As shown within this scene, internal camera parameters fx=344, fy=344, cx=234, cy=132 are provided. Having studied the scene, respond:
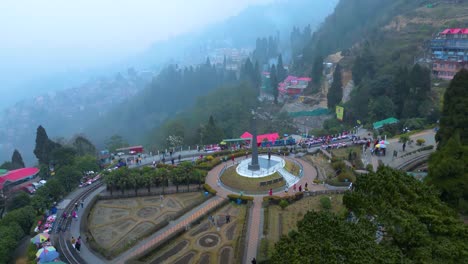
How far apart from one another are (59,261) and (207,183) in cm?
1854

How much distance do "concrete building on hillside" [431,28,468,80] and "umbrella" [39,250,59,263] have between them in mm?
68912

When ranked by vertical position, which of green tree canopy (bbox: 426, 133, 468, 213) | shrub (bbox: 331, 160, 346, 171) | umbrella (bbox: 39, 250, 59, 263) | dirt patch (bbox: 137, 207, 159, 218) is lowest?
dirt patch (bbox: 137, 207, 159, 218)

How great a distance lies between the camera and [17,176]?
171ft

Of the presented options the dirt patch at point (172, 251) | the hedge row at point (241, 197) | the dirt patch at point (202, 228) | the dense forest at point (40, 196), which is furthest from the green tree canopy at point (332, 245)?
the dense forest at point (40, 196)

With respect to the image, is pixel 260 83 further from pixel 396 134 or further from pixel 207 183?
pixel 207 183

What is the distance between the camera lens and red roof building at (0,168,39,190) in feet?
162

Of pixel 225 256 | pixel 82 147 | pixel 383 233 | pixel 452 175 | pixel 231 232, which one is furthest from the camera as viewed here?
pixel 82 147

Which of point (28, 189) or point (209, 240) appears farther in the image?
point (28, 189)

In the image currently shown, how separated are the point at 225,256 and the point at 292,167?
1830 cm

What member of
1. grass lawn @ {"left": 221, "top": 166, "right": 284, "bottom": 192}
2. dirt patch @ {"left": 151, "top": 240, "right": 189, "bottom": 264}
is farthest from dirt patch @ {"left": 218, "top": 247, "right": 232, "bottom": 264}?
grass lawn @ {"left": 221, "top": 166, "right": 284, "bottom": 192}

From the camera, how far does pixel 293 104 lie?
9444 cm

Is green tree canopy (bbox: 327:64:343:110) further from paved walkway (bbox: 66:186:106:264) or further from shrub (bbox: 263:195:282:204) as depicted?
paved walkway (bbox: 66:186:106:264)

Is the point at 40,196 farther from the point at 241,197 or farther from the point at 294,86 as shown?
the point at 294,86

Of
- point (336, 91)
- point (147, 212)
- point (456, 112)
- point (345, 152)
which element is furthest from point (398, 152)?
point (336, 91)
